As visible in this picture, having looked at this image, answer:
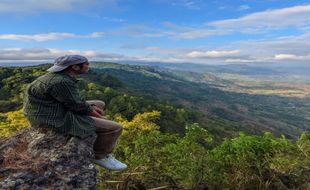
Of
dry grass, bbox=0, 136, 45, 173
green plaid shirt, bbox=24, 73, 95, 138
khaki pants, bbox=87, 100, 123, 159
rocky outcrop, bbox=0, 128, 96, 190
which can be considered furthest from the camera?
khaki pants, bbox=87, 100, 123, 159

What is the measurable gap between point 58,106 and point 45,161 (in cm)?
106

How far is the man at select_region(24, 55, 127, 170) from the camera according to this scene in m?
6.78

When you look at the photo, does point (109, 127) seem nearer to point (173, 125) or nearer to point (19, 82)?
point (173, 125)

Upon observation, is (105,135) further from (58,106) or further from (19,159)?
(19,159)

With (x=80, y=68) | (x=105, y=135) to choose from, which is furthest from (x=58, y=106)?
(x=105, y=135)

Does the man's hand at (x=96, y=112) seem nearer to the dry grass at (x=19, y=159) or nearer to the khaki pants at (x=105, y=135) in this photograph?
the khaki pants at (x=105, y=135)

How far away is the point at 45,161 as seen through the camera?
621cm

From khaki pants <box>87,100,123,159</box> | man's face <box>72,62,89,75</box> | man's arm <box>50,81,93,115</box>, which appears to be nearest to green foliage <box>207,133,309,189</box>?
khaki pants <box>87,100,123,159</box>

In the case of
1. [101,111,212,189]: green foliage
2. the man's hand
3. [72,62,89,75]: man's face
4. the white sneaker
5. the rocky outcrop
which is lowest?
[101,111,212,189]: green foliage

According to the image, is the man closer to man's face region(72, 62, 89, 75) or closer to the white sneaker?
man's face region(72, 62, 89, 75)

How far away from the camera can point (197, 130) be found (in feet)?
36.5

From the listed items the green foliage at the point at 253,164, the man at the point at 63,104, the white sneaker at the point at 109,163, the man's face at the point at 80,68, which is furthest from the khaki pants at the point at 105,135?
the green foliage at the point at 253,164

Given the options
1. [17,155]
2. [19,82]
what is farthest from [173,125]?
[17,155]

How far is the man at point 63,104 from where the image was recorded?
6781 mm
